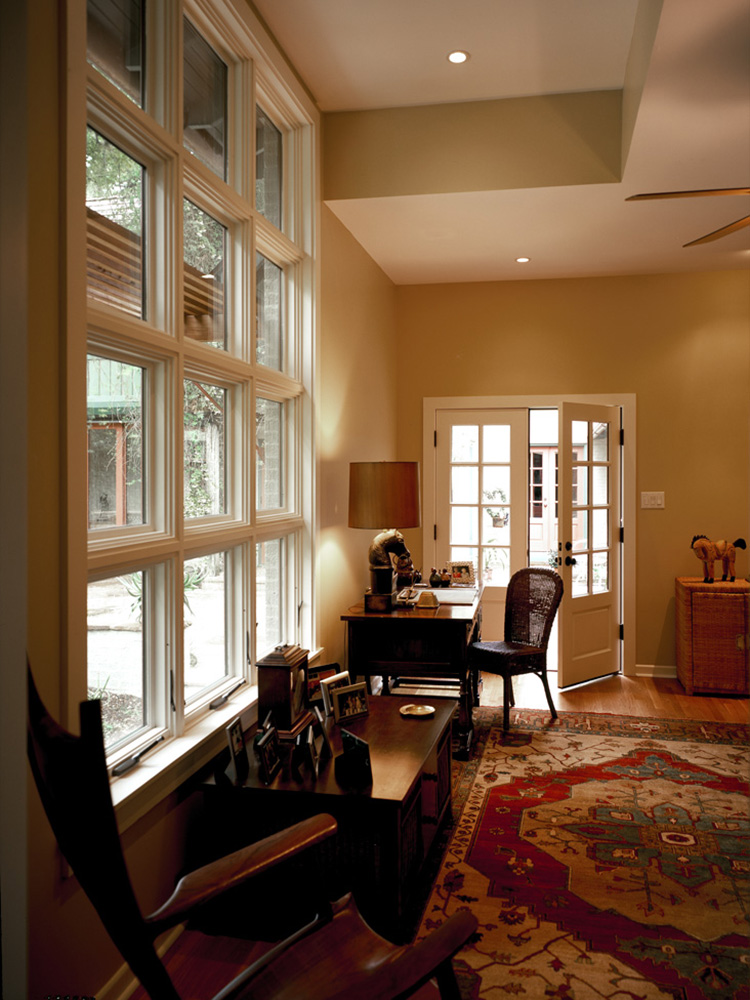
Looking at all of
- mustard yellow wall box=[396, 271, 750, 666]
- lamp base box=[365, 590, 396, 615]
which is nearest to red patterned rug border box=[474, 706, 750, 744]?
lamp base box=[365, 590, 396, 615]

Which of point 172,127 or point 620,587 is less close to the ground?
point 172,127

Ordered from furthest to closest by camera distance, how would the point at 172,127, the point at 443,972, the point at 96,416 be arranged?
1. the point at 172,127
2. the point at 96,416
3. the point at 443,972

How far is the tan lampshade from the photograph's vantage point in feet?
12.7

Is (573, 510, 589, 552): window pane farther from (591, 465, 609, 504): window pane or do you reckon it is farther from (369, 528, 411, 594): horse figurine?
(369, 528, 411, 594): horse figurine

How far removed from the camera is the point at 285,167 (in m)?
3.68

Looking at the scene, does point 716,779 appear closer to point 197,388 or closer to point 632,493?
point 632,493

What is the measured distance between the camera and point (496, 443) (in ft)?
19.6

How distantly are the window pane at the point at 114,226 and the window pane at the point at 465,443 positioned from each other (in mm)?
3905

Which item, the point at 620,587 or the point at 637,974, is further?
the point at 620,587

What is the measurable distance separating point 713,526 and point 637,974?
400 centimetres

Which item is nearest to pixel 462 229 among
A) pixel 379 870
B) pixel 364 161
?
pixel 364 161

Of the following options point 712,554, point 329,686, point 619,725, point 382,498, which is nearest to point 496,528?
point 712,554

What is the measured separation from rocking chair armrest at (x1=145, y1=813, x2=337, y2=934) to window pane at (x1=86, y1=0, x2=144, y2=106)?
203 cm

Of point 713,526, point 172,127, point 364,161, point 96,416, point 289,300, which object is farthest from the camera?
point 713,526
